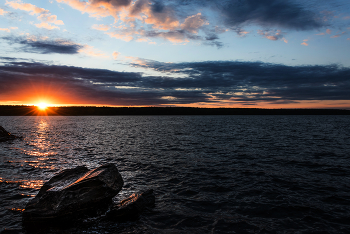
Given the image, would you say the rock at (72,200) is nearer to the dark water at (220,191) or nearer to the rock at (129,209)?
the dark water at (220,191)

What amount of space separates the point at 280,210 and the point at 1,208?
16.1 meters

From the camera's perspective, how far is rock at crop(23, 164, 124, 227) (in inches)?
391

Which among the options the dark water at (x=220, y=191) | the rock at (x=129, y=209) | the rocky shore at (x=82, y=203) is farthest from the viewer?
the rock at (x=129, y=209)

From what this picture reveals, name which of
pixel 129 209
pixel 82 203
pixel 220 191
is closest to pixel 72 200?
pixel 82 203

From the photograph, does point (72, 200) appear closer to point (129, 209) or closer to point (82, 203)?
point (82, 203)

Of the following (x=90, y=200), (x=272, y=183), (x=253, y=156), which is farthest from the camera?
(x=253, y=156)

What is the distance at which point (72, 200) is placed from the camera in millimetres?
10195

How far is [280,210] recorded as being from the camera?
11.7 m

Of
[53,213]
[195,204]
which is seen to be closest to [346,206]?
[195,204]

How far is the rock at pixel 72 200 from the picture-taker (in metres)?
9.92

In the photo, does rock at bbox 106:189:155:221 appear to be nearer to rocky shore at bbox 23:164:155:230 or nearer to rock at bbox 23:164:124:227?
rocky shore at bbox 23:164:155:230

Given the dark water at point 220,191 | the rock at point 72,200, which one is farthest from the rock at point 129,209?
the rock at point 72,200

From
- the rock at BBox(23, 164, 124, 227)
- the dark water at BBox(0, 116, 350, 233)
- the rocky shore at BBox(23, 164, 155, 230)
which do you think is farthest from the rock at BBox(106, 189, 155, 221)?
the rock at BBox(23, 164, 124, 227)

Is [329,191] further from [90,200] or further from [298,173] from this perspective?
[90,200]
